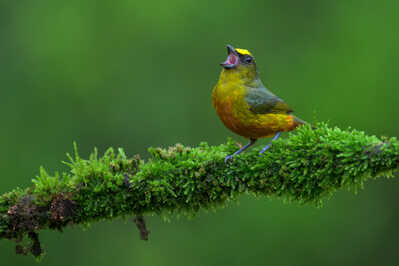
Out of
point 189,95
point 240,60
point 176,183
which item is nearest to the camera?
point 176,183

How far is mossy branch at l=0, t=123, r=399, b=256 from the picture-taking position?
3484 millimetres

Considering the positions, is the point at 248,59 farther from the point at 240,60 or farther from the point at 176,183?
the point at 176,183

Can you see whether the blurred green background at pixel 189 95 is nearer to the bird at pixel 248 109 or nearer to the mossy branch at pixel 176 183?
the bird at pixel 248 109

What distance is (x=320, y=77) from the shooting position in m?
9.40

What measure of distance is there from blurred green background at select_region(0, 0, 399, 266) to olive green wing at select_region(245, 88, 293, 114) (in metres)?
4.19

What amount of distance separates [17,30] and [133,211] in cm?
756

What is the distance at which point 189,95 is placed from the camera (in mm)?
9469

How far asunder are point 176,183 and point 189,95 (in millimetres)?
5856

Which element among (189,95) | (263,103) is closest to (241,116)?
(263,103)

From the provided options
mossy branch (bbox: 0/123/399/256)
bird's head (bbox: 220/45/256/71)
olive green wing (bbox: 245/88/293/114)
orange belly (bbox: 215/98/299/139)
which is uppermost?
bird's head (bbox: 220/45/256/71)

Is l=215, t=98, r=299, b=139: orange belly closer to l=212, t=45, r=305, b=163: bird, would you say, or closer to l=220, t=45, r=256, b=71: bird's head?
l=212, t=45, r=305, b=163: bird

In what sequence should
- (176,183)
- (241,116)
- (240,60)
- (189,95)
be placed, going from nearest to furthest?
1. (176,183)
2. (241,116)
3. (240,60)
4. (189,95)

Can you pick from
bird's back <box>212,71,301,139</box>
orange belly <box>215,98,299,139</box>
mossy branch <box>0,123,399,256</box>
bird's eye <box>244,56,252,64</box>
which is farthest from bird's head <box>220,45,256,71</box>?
mossy branch <box>0,123,399,256</box>

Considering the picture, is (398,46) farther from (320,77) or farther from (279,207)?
(279,207)
